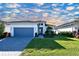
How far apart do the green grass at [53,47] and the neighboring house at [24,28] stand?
773mm

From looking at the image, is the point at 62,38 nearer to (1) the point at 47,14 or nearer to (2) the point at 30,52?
(1) the point at 47,14

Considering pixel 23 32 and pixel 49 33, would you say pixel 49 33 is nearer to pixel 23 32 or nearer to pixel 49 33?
pixel 49 33

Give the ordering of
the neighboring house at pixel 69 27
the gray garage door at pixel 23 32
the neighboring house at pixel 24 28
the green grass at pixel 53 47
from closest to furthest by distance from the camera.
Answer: the green grass at pixel 53 47
the neighboring house at pixel 69 27
the neighboring house at pixel 24 28
the gray garage door at pixel 23 32

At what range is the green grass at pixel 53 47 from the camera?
55.0 feet

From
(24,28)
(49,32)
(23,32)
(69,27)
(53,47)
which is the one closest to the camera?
(53,47)

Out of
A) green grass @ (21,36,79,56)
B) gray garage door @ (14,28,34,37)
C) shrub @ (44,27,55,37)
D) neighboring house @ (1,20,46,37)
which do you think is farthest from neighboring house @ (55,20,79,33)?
gray garage door @ (14,28,34,37)

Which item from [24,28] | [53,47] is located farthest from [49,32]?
[24,28]

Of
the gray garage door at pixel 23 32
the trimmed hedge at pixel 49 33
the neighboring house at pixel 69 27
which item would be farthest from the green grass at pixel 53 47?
the gray garage door at pixel 23 32

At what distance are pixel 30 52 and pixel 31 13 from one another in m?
3.74

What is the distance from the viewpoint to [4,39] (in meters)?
21.9

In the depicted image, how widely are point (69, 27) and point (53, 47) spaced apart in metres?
2.18

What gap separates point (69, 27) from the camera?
20.4 m

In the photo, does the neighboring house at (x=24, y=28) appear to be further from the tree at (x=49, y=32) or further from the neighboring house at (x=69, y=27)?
the neighboring house at (x=69, y=27)

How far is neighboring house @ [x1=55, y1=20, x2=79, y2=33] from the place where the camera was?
20.1 meters
